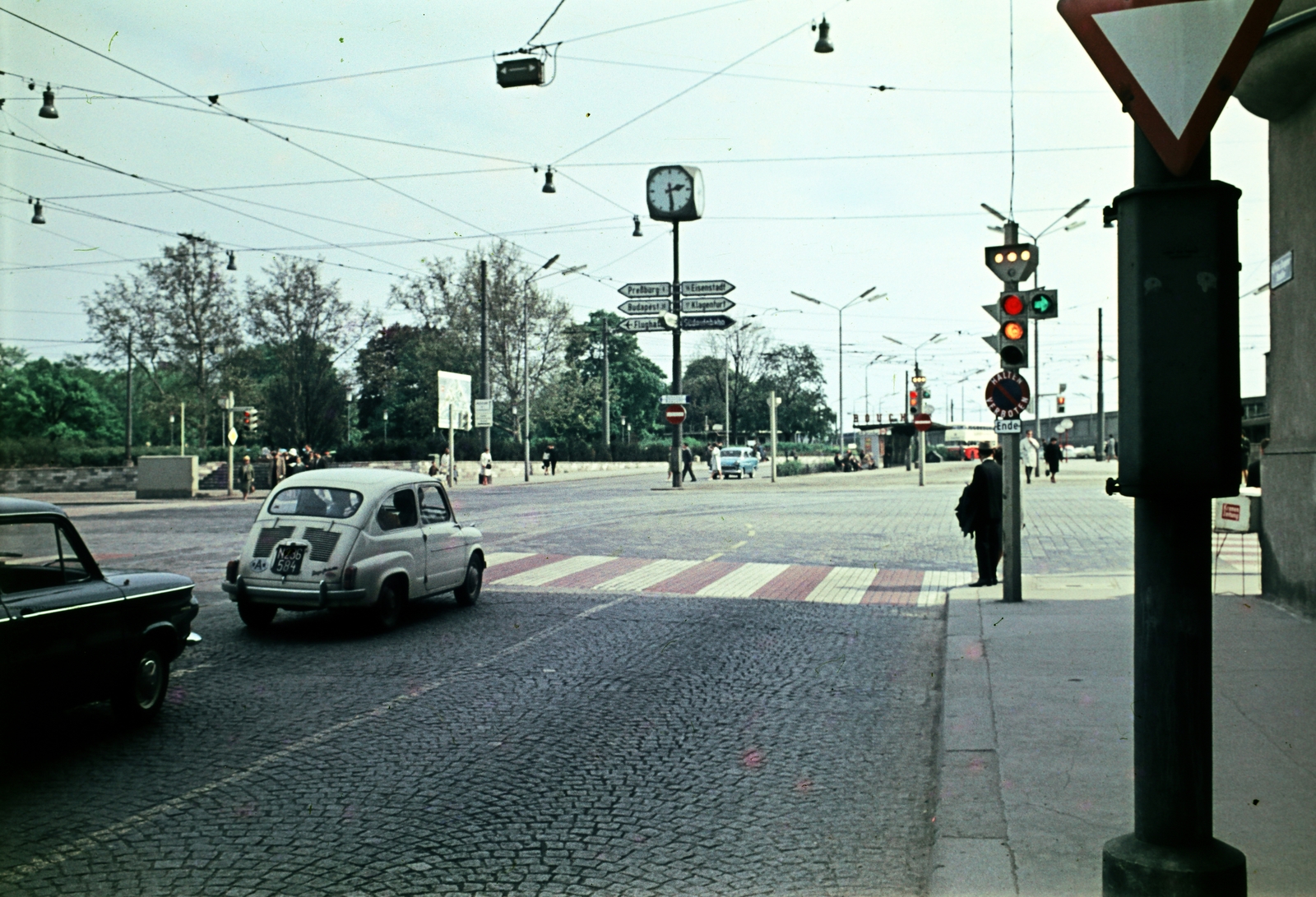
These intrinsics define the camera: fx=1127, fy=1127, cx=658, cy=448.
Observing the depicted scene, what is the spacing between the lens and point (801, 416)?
11475 cm

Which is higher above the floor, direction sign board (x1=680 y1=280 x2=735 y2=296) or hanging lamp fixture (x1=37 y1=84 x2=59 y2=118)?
hanging lamp fixture (x1=37 y1=84 x2=59 y2=118)

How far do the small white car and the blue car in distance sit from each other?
45075mm

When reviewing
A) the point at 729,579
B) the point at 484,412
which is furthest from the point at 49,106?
the point at 484,412

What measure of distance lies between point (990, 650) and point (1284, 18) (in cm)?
557

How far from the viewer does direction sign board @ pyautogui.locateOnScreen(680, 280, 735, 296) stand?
1545 inches

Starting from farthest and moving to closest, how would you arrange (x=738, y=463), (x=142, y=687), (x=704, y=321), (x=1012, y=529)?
(x=738, y=463), (x=704, y=321), (x=1012, y=529), (x=142, y=687)

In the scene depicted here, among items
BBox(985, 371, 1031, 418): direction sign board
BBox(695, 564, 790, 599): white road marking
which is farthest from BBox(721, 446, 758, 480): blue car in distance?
BBox(985, 371, 1031, 418): direction sign board

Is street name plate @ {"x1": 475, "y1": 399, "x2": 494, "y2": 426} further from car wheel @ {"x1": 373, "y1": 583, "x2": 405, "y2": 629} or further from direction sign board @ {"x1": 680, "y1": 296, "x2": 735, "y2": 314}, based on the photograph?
car wheel @ {"x1": 373, "y1": 583, "x2": 405, "y2": 629}

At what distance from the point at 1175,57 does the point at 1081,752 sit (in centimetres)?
379

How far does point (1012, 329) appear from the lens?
11484 mm

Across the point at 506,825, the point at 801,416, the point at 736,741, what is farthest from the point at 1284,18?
the point at 801,416

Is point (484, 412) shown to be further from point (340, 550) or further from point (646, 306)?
point (340, 550)

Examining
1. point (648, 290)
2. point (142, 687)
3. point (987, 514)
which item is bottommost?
point (142, 687)

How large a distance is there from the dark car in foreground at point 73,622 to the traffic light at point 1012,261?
8652mm
